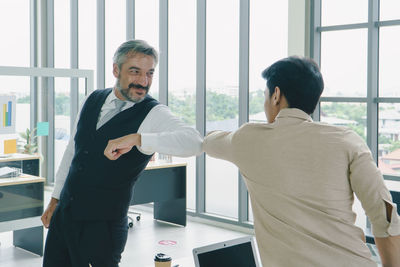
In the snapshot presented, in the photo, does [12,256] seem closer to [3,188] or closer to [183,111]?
[3,188]

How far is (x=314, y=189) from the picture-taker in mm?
1347

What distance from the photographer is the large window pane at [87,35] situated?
7.45 m

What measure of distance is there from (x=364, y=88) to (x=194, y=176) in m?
2.48

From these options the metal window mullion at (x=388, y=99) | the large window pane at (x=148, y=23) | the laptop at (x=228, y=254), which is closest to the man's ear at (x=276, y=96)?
the laptop at (x=228, y=254)

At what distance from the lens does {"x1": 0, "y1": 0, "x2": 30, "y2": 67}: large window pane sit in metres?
7.61

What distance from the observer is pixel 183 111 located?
6512 mm

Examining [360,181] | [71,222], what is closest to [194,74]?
[71,222]

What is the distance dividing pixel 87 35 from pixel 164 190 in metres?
3.01

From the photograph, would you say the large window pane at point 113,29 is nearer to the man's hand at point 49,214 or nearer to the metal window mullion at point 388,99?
the metal window mullion at point 388,99

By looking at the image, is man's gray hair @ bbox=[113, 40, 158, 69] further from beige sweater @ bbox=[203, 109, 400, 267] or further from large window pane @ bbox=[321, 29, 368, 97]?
large window pane @ bbox=[321, 29, 368, 97]

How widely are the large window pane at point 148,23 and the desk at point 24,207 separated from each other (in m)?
2.48

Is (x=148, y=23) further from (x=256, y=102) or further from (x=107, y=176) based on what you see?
(x=107, y=176)

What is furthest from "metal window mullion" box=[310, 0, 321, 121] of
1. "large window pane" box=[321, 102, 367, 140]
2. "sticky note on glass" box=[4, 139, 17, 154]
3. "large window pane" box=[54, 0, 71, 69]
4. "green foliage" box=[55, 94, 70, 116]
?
"large window pane" box=[54, 0, 71, 69]

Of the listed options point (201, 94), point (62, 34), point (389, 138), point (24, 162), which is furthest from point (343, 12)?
point (62, 34)
